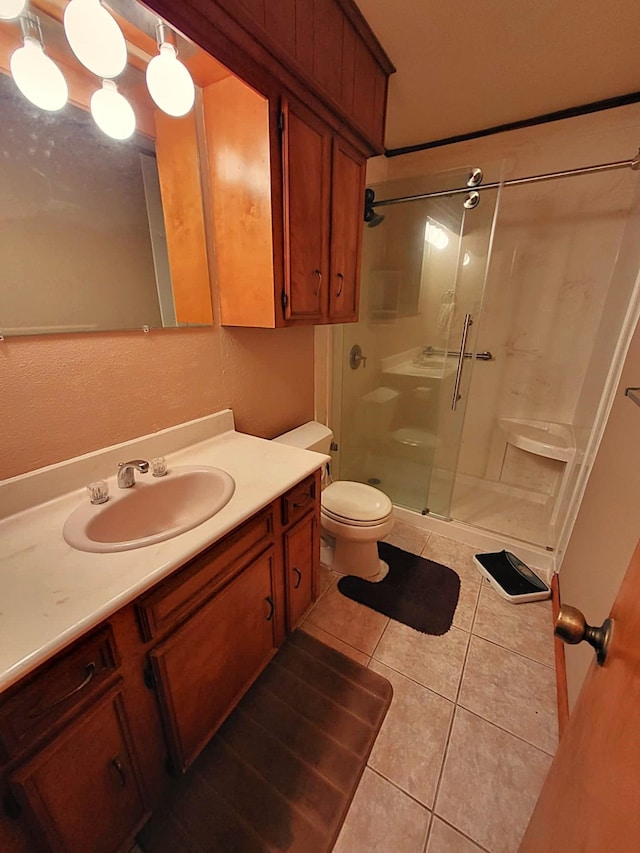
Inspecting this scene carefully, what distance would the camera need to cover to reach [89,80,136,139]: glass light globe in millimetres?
912

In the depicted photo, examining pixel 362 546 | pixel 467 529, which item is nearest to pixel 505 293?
pixel 467 529

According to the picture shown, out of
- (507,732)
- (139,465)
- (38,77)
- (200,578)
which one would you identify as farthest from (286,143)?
(507,732)

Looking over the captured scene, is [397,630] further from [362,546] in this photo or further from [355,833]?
[355,833]

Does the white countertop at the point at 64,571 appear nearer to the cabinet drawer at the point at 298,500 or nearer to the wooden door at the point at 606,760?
the cabinet drawer at the point at 298,500

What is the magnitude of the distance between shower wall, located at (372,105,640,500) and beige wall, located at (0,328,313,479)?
1.59m

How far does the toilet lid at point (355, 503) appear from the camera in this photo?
→ 1639 millimetres

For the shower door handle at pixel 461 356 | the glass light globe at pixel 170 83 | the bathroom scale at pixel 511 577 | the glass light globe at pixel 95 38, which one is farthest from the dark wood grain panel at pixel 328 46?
the bathroom scale at pixel 511 577

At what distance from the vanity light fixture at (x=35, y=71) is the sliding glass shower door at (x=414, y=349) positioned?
1.54 meters

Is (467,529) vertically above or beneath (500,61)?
beneath

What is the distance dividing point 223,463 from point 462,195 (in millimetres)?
1876

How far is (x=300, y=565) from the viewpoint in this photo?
135 centimetres

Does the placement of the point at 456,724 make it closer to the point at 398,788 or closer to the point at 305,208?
the point at 398,788

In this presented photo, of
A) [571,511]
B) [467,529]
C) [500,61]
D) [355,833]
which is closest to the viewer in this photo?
[355,833]

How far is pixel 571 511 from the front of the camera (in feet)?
5.52
